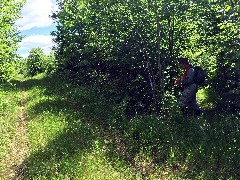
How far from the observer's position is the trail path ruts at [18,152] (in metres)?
7.96

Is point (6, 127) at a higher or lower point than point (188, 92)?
lower

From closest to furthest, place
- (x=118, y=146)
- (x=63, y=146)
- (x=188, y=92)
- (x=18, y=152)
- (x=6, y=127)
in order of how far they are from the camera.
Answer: (x=118, y=146) < (x=63, y=146) < (x=18, y=152) < (x=188, y=92) < (x=6, y=127)

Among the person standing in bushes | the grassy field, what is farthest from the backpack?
the grassy field

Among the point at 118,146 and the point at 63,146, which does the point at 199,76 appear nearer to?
the point at 118,146

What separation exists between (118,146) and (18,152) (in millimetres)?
3350

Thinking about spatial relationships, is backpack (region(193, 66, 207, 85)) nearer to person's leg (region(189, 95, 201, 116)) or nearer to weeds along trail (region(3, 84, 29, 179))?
person's leg (region(189, 95, 201, 116))

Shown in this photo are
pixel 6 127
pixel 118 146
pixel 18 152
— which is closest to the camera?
pixel 118 146

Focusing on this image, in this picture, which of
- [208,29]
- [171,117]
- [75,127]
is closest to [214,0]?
[208,29]

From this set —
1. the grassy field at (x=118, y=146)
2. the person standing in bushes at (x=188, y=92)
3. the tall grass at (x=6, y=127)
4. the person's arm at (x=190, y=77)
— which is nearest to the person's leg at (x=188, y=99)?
the person standing in bushes at (x=188, y=92)

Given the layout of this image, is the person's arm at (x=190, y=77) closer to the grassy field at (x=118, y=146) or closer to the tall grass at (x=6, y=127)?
the grassy field at (x=118, y=146)

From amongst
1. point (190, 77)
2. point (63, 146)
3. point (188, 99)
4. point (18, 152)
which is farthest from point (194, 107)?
point (18, 152)

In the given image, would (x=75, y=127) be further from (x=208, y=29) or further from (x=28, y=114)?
(x=208, y=29)

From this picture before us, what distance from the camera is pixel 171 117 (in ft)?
32.8

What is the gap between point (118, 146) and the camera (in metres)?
8.66
